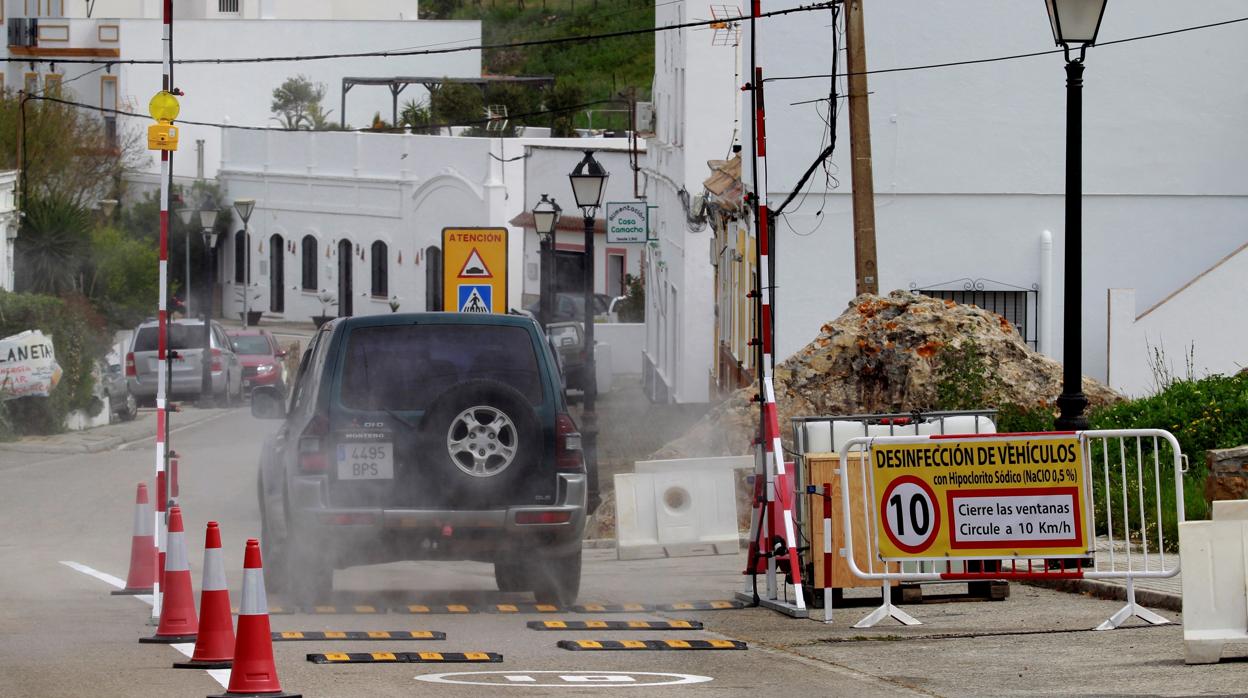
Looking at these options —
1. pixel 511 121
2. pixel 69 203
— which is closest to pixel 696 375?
pixel 69 203

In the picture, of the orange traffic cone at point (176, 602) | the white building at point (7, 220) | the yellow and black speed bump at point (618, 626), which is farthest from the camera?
the white building at point (7, 220)

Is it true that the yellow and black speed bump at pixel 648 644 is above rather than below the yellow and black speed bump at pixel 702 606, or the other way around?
below

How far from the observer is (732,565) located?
14969 mm

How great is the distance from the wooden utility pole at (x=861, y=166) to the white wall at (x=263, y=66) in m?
53.2

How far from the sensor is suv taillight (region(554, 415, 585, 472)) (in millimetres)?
11062

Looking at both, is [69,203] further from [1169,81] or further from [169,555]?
[169,555]

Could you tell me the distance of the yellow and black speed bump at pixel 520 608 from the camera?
37.2 ft

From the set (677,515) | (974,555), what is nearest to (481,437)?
(974,555)

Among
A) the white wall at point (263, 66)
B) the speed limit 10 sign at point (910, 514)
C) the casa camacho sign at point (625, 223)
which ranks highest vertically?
the white wall at point (263, 66)

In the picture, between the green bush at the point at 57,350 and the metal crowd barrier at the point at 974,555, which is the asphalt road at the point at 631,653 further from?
the green bush at the point at 57,350

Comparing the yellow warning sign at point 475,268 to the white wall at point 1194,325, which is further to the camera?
the white wall at point 1194,325

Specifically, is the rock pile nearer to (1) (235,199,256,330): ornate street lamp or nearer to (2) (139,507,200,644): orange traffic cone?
(2) (139,507,200,644): orange traffic cone

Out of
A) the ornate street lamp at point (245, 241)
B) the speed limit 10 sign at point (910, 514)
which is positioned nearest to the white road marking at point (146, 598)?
the speed limit 10 sign at point (910, 514)

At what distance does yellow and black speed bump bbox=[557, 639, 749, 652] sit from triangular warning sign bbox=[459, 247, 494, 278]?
1338cm
